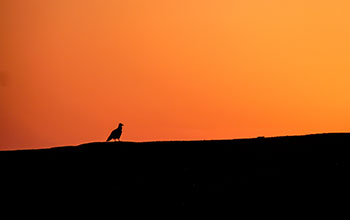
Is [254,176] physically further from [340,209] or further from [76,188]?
[76,188]

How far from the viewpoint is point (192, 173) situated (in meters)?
27.3

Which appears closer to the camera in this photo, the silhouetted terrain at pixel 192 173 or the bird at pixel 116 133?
the silhouetted terrain at pixel 192 173

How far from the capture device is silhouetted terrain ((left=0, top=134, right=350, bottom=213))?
25.2 meters

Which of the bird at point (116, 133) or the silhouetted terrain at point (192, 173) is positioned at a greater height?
the bird at point (116, 133)

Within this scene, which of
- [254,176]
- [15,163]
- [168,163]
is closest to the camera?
[254,176]

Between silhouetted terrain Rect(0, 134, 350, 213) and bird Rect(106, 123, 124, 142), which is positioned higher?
bird Rect(106, 123, 124, 142)

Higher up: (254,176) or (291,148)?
(291,148)

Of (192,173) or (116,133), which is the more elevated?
(116,133)

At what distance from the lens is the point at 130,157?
29469 millimetres

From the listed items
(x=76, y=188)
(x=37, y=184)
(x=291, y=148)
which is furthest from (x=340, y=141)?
(x=37, y=184)

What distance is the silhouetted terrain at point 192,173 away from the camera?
82.7 feet

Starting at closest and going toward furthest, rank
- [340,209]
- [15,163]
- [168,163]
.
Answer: [340,209], [168,163], [15,163]

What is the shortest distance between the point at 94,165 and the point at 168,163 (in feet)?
11.1

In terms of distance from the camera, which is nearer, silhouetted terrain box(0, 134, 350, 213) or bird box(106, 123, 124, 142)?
silhouetted terrain box(0, 134, 350, 213)
